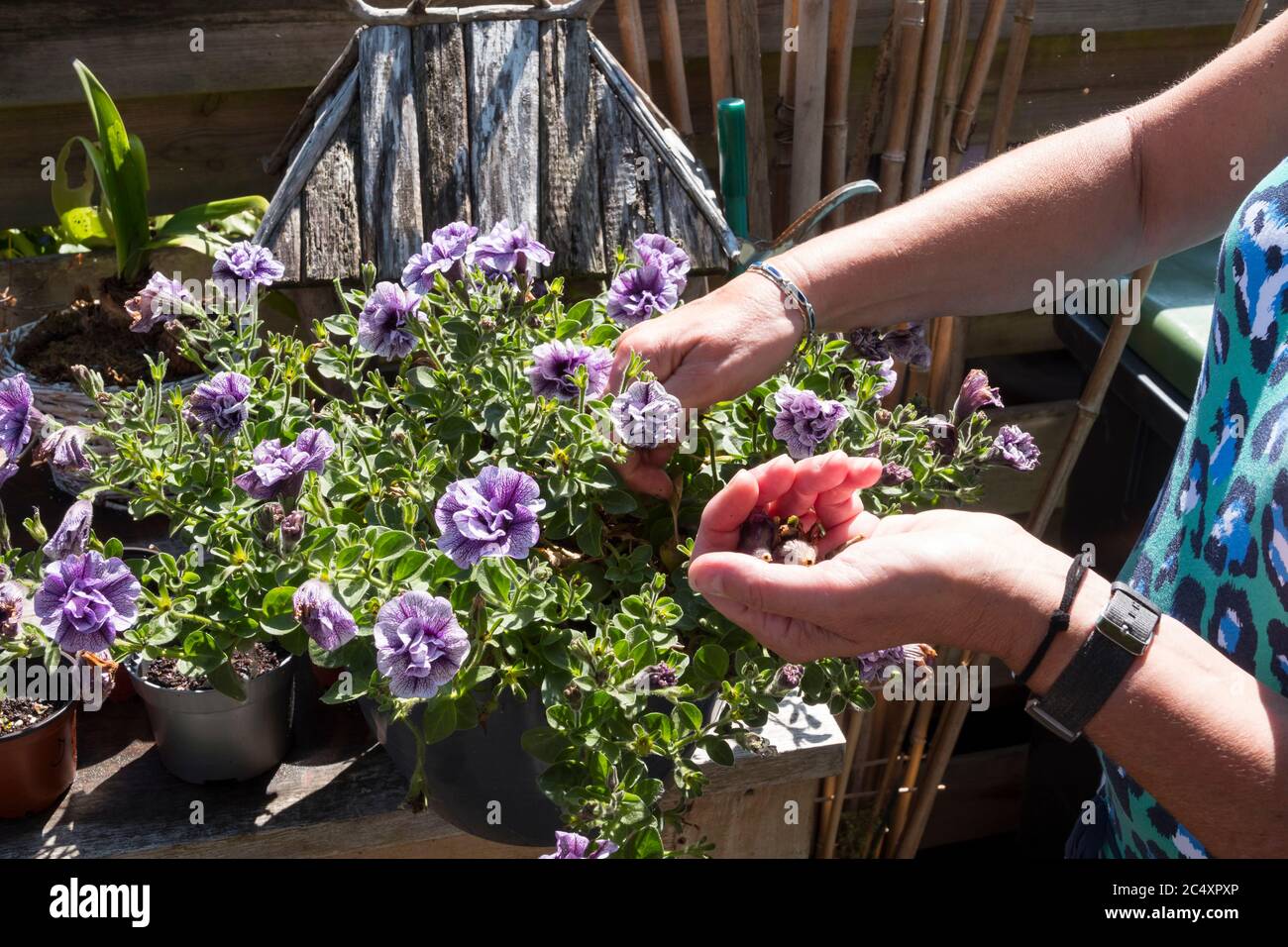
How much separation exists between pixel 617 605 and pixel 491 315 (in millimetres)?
308

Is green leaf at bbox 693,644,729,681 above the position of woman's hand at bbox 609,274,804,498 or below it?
below

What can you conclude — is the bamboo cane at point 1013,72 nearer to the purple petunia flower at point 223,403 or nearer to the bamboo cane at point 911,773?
the bamboo cane at point 911,773

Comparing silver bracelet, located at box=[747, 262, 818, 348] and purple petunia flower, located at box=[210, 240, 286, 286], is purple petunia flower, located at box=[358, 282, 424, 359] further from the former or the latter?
silver bracelet, located at box=[747, 262, 818, 348]

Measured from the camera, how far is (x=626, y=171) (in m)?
1.35

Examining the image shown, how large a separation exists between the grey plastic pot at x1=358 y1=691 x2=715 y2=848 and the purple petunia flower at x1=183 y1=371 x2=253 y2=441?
0.29 metres

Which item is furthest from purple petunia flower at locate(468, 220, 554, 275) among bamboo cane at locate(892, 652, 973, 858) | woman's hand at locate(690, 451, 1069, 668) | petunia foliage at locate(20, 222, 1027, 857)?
→ bamboo cane at locate(892, 652, 973, 858)

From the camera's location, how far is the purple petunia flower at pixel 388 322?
3.39 feet

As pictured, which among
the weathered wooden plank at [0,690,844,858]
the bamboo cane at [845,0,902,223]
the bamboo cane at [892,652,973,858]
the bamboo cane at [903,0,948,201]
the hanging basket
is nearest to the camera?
the weathered wooden plank at [0,690,844,858]

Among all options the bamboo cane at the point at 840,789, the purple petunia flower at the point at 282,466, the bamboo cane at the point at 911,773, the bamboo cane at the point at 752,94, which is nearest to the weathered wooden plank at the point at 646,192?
the bamboo cane at the point at 752,94

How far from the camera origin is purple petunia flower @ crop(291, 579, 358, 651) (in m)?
0.84

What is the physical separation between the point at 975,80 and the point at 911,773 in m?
1.23

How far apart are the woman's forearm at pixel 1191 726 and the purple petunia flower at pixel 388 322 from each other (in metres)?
0.59

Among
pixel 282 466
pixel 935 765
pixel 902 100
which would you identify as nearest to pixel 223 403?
pixel 282 466
